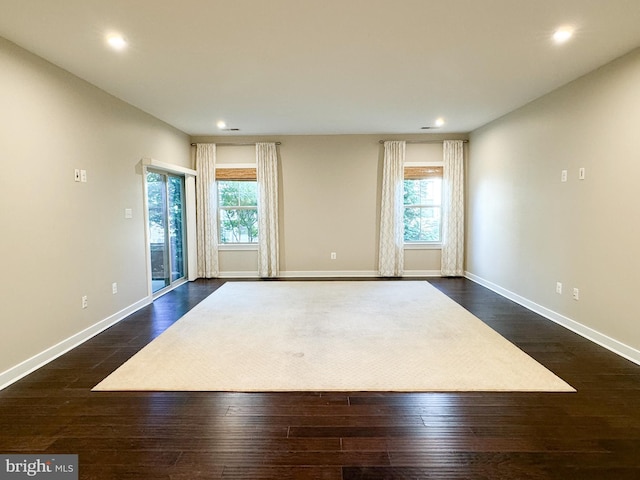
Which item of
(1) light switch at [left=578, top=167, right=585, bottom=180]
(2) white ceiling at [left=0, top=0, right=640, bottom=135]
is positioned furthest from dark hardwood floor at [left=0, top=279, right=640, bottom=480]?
(2) white ceiling at [left=0, top=0, right=640, bottom=135]

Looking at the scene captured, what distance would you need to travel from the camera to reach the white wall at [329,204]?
6258mm

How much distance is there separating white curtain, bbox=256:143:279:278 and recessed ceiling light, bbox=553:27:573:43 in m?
4.39

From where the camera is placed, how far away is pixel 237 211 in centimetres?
649

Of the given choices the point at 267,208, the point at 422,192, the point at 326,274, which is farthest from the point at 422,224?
the point at 267,208

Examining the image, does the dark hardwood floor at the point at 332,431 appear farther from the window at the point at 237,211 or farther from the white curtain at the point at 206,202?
the window at the point at 237,211

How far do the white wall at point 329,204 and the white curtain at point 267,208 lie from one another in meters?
0.15

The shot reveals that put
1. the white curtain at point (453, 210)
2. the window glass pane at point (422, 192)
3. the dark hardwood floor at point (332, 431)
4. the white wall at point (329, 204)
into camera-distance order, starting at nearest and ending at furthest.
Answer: the dark hardwood floor at point (332, 431)
the white curtain at point (453, 210)
the white wall at point (329, 204)
the window glass pane at point (422, 192)

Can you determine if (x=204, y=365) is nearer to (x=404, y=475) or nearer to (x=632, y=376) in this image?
(x=404, y=475)

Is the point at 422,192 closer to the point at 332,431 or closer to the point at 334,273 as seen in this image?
the point at 334,273

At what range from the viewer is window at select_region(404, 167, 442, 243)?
6410mm

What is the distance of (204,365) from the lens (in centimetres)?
281

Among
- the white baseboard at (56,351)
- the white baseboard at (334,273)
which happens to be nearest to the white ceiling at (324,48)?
the white baseboard at (56,351)

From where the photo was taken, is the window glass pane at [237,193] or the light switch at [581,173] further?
the window glass pane at [237,193]

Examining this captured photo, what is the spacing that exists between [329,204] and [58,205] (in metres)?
4.15
